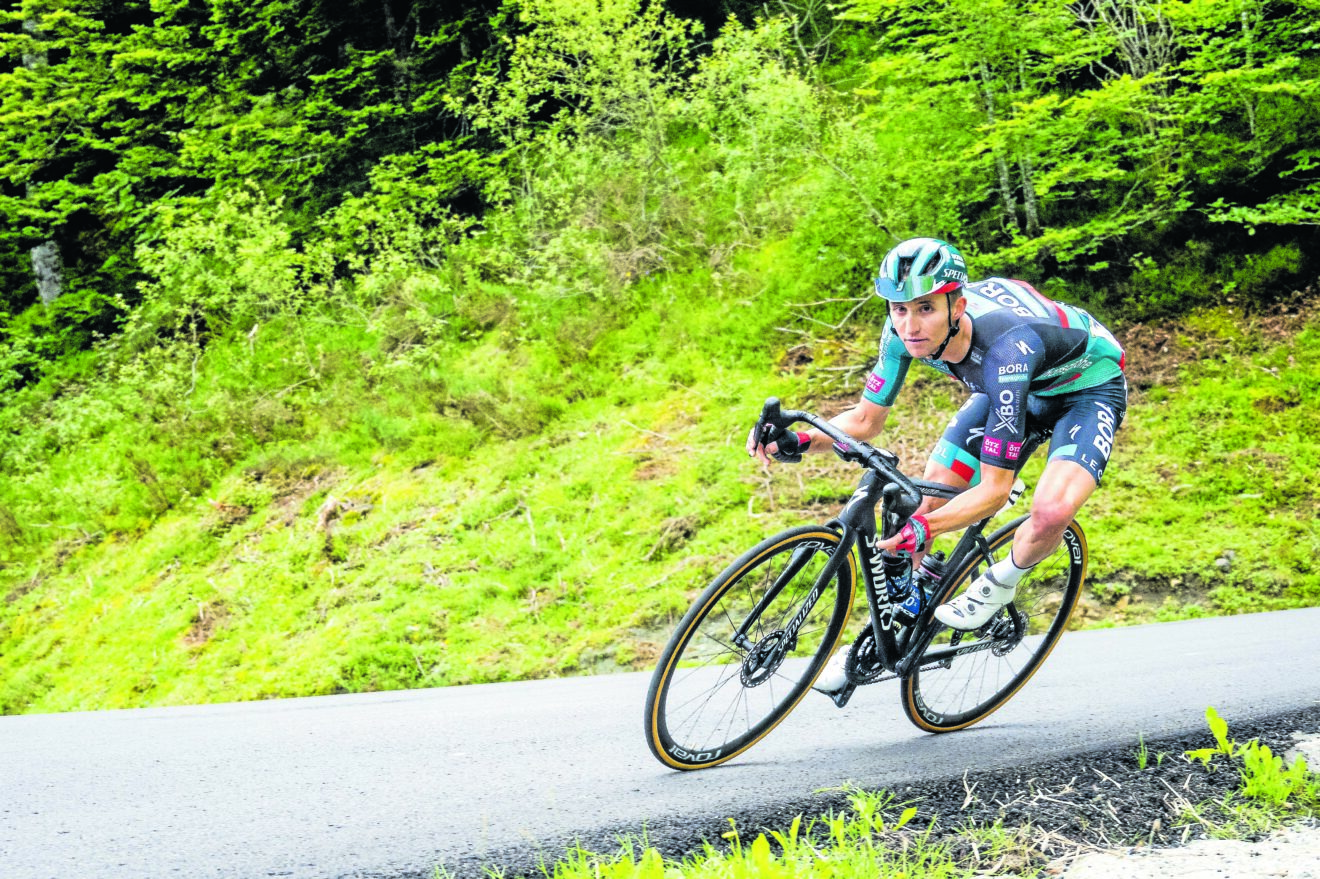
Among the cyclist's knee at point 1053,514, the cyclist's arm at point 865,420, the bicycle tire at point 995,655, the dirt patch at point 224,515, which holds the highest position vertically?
the cyclist's arm at point 865,420

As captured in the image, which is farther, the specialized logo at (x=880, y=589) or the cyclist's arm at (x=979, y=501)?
the specialized logo at (x=880, y=589)

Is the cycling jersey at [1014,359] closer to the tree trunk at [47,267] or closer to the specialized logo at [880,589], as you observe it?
the specialized logo at [880,589]

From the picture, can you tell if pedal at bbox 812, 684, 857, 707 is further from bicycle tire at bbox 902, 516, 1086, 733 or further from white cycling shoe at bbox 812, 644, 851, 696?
bicycle tire at bbox 902, 516, 1086, 733

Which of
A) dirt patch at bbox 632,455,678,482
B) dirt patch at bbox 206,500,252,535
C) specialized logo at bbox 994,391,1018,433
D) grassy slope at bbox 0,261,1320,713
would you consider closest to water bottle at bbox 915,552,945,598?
specialized logo at bbox 994,391,1018,433

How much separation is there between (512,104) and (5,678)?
436 inches

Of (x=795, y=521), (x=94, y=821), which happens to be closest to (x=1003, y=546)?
(x=94, y=821)

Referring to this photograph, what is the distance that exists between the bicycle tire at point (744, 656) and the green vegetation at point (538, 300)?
16.2ft

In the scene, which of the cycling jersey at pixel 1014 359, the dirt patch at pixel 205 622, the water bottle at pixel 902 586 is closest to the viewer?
the cycling jersey at pixel 1014 359

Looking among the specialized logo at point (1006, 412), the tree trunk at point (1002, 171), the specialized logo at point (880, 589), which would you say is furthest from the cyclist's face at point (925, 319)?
the tree trunk at point (1002, 171)

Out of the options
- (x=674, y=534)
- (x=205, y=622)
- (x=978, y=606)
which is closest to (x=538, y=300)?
(x=674, y=534)

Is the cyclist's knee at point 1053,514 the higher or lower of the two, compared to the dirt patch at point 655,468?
higher

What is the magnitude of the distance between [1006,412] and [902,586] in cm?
86

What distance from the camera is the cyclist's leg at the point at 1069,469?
3.97 m

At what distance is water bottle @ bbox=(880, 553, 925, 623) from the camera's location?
4020 mm
